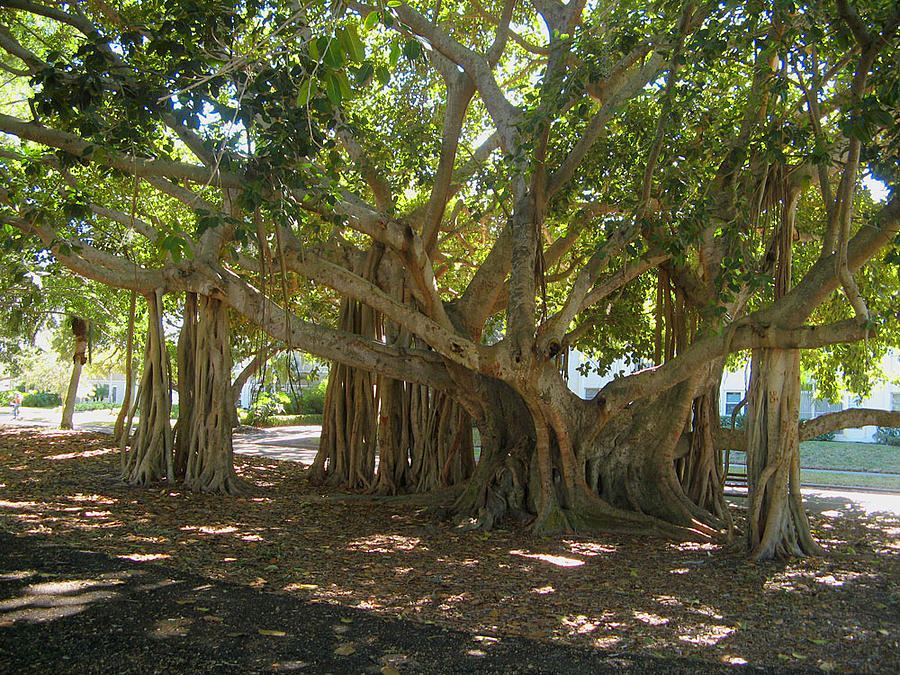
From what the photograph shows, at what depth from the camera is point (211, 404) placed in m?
8.49

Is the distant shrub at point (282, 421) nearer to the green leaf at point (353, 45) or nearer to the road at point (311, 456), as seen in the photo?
the road at point (311, 456)

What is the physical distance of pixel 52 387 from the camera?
40.8 meters

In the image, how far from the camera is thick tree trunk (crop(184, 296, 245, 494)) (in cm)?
836

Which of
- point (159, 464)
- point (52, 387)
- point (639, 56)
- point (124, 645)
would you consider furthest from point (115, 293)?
point (52, 387)

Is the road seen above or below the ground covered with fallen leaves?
above

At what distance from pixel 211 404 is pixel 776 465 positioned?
5.88 metres

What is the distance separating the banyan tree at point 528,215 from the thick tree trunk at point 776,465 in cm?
2

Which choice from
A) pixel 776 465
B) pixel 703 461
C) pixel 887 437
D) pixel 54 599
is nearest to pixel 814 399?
pixel 887 437

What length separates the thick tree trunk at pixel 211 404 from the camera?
27.4 ft

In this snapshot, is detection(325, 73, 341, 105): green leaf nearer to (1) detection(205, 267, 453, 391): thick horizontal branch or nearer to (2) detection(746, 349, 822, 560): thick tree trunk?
(2) detection(746, 349, 822, 560): thick tree trunk

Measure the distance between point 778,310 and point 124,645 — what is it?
5.05m

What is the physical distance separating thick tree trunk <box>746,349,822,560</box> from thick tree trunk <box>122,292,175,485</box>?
6015 mm

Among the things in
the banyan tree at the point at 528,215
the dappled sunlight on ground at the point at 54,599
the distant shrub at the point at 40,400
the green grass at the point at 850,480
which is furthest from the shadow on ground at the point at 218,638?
the distant shrub at the point at 40,400

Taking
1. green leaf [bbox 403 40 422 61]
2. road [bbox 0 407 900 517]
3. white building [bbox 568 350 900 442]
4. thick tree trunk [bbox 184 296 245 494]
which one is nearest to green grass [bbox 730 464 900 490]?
road [bbox 0 407 900 517]
